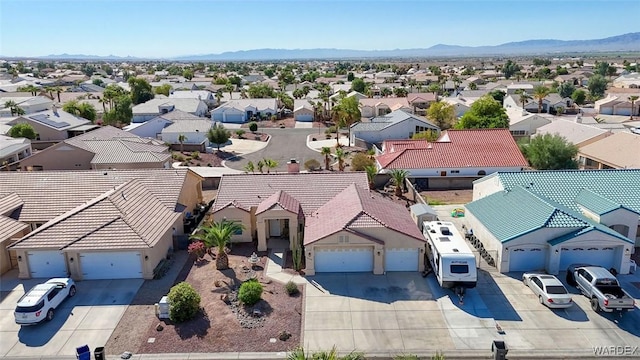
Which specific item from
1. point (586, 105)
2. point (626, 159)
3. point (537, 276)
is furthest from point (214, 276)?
point (586, 105)

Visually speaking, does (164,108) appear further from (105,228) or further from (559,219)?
(559,219)

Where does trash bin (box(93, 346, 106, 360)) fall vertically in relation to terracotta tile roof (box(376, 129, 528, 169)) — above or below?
below

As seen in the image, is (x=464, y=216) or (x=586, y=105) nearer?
(x=464, y=216)

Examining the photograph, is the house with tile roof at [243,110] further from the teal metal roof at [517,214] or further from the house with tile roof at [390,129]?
the teal metal roof at [517,214]

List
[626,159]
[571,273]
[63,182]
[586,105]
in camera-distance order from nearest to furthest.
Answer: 1. [571,273]
2. [63,182]
3. [626,159]
4. [586,105]

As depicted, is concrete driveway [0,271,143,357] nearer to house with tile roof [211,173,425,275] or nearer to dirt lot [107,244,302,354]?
dirt lot [107,244,302,354]

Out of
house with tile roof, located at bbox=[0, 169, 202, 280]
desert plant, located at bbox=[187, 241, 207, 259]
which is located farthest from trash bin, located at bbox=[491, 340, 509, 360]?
house with tile roof, located at bbox=[0, 169, 202, 280]

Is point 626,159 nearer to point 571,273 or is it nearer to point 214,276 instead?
point 571,273

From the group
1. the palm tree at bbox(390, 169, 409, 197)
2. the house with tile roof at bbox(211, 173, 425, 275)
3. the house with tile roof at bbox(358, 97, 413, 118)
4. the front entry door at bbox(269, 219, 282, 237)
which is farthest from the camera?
the house with tile roof at bbox(358, 97, 413, 118)
